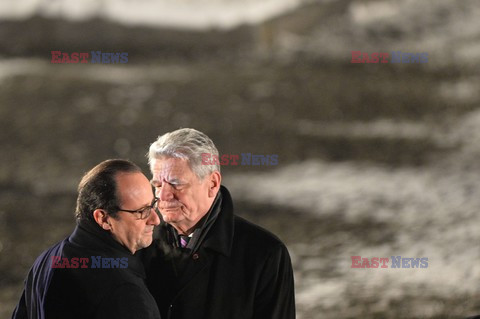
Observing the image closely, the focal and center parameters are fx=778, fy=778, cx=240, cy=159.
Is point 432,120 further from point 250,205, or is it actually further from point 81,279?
point 81,279

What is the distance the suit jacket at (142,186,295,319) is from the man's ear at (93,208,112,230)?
0.27 meters

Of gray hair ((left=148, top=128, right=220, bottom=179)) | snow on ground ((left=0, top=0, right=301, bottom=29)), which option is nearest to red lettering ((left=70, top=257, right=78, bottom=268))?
gray hair ((left=148, top=128, right=220, bottom=179))

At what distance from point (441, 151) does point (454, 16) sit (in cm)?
146

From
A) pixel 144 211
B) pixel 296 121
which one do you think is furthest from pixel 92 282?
pixel 296 121

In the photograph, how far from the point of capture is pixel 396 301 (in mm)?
3215

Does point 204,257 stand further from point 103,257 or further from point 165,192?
point 103,257

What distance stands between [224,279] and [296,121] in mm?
3548

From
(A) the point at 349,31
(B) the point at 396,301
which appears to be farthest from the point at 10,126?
(B) the point at 396,301

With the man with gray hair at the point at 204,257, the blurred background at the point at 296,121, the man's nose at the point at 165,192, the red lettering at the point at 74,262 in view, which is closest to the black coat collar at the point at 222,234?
the man with gray hair at the point at 204,257

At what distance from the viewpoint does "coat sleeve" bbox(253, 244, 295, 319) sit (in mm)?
1553

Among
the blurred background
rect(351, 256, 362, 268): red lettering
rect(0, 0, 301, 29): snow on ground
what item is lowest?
rect(351, 256, 362, 268): red lettering

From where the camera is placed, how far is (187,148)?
1549mm

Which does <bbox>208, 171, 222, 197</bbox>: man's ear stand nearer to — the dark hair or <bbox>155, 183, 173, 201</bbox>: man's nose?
<bbox>155, 183, 173, 201</bbox>: man's nose

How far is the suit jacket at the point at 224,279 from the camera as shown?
155 cm
